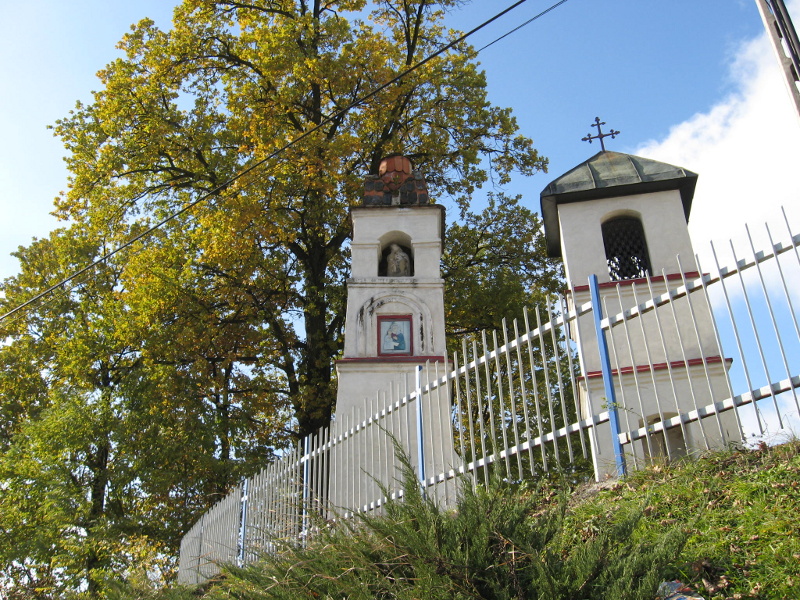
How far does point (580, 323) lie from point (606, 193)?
7405 millimetres

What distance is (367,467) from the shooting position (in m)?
8.58

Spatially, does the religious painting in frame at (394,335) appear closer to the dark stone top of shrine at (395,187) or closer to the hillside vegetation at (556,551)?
the dark stone top of shrine at (395,187)

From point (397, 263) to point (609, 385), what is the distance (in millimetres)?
7965

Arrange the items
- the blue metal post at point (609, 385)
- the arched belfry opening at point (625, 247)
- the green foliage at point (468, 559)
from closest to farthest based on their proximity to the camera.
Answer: the green foliage at point (468, 559) → the blue metal post at point (609, 385) → the arched belfry opening at point (625, 247)

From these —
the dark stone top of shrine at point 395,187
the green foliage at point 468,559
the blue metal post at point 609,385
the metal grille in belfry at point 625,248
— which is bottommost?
the green foliage at point 468,559

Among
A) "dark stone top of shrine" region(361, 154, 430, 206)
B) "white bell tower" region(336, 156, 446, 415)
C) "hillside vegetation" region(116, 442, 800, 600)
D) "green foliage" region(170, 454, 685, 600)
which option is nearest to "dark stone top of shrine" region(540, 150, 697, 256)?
"white bell tower" region(336, 156, 446, 415)

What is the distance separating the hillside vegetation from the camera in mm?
3906

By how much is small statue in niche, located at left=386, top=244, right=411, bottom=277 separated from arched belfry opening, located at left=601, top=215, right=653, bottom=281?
3.38 meters

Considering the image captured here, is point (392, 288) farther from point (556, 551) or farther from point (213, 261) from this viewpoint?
point (556, 551)

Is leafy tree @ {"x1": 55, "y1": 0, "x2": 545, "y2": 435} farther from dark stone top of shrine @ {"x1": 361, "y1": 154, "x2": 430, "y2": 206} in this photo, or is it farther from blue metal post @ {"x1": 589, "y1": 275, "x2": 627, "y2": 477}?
blue metal post @ {"x1": 589, "y1": 275, "x2": 627, "y2": 477}

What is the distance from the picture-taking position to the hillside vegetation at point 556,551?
391 centimetres

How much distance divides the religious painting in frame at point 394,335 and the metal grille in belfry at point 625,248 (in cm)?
351

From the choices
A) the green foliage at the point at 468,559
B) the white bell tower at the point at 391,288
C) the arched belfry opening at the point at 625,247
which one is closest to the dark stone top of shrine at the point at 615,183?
the arched belfry opening at the point at 625,247

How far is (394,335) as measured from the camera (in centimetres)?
1286
